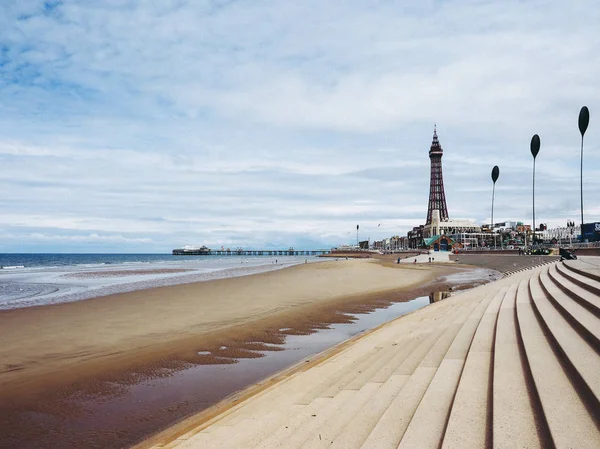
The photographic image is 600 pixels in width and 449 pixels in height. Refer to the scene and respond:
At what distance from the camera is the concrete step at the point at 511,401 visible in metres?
3.34

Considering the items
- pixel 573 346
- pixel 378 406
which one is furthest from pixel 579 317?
pixel 378 406

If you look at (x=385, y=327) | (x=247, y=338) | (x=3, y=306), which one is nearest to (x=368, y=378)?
(x=385, y=327)

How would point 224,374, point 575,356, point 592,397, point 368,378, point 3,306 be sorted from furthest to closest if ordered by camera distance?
point 3,306, point 224,374, point 368,378, point 575,356, point 592,397

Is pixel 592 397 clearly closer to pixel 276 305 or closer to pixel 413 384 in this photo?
pixel 413 384

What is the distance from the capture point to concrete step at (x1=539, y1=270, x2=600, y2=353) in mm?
5359

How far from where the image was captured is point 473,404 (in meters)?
4.16

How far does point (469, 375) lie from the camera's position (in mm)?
5070

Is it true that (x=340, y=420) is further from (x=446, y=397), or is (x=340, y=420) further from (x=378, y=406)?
(x=446, y=397)

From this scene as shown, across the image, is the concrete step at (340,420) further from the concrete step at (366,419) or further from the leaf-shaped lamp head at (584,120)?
the leaf-shaped lamp head at (584,120)

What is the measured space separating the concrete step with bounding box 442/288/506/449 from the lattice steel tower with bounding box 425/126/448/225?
155 meters

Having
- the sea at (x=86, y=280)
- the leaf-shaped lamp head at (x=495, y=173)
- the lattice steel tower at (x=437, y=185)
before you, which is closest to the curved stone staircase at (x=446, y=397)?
the sea at (x=86, y=280)

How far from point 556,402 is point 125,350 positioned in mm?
8211

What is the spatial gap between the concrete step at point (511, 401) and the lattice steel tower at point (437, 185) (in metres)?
155

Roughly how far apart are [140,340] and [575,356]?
881 cm
